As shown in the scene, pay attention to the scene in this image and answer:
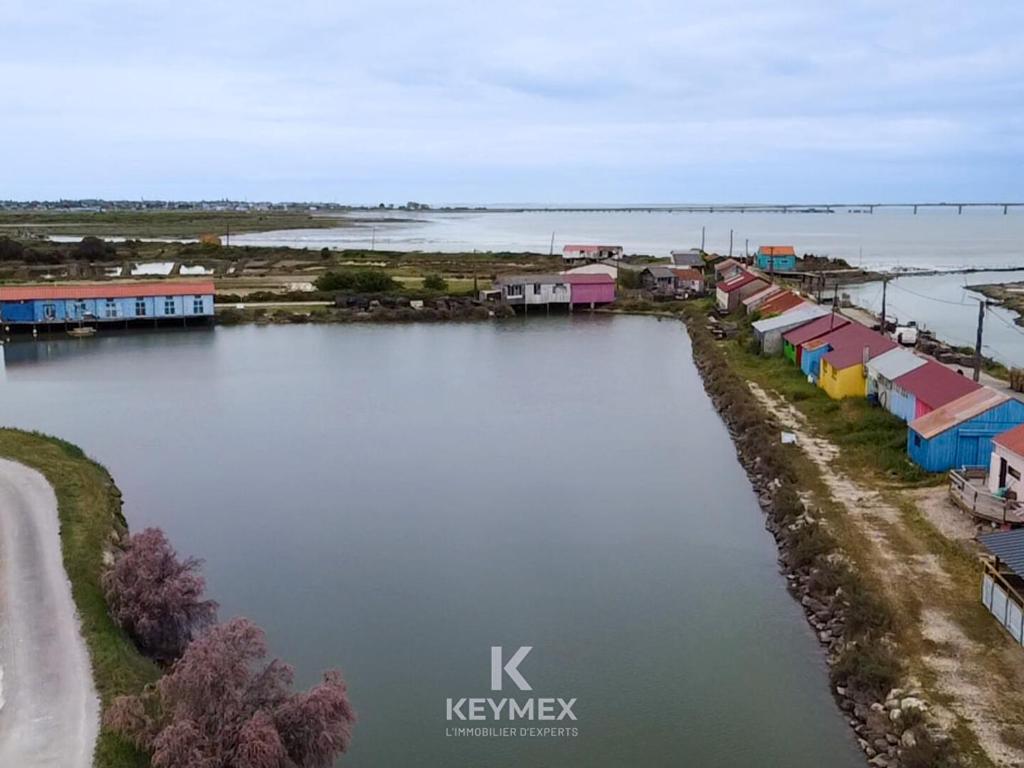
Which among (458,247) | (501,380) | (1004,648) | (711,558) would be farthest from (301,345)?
(458,247)

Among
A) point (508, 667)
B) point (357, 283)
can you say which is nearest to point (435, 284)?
point (357, 283)

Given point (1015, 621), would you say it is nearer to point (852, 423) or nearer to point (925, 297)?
point (852, 423)

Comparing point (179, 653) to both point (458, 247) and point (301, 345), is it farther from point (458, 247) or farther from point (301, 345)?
point (458, 247)

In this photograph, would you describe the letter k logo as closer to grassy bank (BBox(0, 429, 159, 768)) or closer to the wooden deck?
grassy bank (BBox(0, 429, 159, 768))

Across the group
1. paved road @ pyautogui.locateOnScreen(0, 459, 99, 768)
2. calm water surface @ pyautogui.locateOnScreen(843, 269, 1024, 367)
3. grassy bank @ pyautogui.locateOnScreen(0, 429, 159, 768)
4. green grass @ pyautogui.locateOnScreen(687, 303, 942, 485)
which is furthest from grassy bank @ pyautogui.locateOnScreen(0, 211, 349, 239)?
paved road @ pyautogui.locateOnScreen(0, 459, 99, 768)

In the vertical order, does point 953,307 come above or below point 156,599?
above

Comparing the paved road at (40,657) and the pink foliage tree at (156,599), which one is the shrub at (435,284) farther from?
the pink foliage tree at (156,599)

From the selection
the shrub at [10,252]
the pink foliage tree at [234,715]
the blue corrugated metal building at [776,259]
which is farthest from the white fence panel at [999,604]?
the shrub at [10,252]
